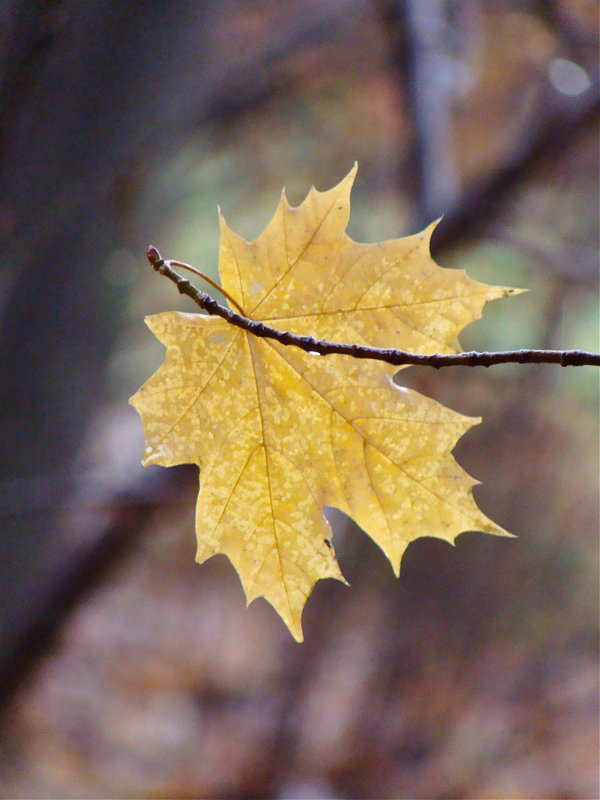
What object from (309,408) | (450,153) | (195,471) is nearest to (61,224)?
(195,471)

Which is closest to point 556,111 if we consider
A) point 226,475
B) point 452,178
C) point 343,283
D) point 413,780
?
point 452,178

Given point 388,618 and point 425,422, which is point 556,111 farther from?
point 388,618

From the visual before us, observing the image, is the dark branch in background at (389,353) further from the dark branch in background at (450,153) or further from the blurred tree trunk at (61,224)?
the dark branch in background at (450,153)

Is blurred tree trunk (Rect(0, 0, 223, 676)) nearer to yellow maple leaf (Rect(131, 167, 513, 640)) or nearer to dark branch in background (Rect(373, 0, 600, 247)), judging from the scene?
dark branch in background (Rect(373, 0, 600, 247))

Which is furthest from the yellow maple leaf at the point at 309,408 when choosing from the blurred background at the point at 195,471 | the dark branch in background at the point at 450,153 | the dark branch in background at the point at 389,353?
the dark branch in background at the point at 450,153

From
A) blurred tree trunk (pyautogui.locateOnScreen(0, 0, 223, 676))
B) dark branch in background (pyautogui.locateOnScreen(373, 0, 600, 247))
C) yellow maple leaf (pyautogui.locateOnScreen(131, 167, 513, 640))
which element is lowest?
yellow maple leaf (pyautogui.locateOnScreen(131, 167, 513, 640))

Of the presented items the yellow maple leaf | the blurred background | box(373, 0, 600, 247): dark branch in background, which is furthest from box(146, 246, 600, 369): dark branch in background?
box(373, 0, 600, 247): dark branch in background
